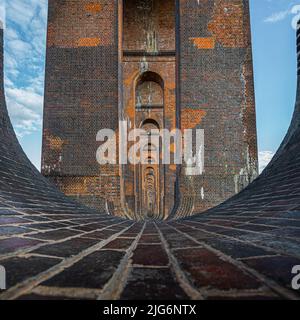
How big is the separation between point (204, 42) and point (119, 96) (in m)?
2.83

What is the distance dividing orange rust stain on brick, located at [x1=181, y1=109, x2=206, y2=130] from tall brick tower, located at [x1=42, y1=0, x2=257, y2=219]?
0.03 m

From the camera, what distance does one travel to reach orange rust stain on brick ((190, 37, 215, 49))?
831 cm

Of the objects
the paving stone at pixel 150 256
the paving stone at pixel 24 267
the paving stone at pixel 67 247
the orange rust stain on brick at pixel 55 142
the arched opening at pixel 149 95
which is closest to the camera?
the paving stone at pixel 24 267

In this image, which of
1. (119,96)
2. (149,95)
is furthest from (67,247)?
(149,95)

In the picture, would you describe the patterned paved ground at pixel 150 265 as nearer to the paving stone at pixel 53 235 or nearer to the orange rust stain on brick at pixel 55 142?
the paving stone at pixel 53 235

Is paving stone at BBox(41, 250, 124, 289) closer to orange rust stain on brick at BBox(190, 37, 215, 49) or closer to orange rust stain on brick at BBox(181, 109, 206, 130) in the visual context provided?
orange rust stain on brick at BBox(181, 109, 206, 130)

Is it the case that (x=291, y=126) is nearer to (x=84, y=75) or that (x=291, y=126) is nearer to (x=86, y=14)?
(x=84, y=75)

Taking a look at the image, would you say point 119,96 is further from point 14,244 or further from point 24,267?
point 24,267

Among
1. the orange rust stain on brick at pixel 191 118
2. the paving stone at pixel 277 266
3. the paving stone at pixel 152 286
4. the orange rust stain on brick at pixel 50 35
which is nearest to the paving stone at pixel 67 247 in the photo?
the paving stone at pixel 152 286

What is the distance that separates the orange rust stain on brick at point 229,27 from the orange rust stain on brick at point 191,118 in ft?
6.90

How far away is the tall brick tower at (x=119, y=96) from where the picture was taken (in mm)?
7766

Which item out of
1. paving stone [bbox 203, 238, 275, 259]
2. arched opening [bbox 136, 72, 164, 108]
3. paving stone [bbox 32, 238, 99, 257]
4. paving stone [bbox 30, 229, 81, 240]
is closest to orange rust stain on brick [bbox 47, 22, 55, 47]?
arched opening [bbox 136, 72, 164, 108]

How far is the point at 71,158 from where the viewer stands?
7.91 metres

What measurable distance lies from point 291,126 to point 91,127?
17.2 feet
